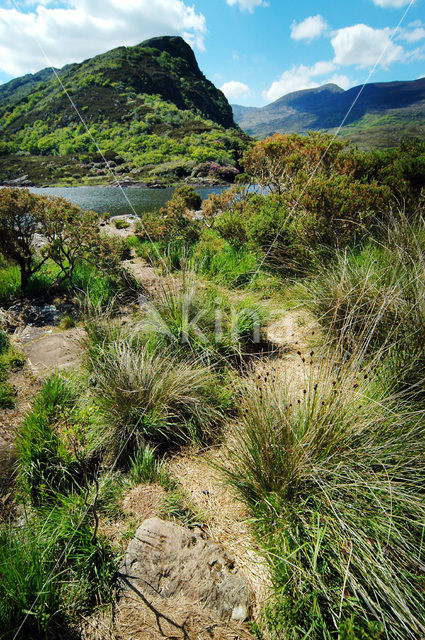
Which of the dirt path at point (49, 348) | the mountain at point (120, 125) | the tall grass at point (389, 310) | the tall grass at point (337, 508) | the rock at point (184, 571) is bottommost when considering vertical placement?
the rock at point (184, 571)

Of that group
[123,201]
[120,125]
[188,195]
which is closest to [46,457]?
[188,195]

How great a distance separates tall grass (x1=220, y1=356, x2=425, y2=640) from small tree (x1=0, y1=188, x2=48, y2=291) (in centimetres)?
497

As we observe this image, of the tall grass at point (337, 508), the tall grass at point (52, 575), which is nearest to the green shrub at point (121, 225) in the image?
the tall grass at point (337, 508)

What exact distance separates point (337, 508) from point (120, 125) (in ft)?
276

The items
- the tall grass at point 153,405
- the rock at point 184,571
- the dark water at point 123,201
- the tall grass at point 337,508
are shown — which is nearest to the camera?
the tall grass at point 337,508

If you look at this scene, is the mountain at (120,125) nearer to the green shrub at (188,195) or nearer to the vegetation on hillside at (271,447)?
the green shrub at (188,195)

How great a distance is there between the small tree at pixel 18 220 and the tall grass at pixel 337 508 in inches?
196

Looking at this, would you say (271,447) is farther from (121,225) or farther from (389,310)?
(121,225)

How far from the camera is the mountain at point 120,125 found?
52.0 m

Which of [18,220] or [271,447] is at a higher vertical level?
[18,220]

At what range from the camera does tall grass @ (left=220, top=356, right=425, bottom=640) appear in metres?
1.18

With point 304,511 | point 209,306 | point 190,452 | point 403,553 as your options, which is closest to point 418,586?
point 403,553

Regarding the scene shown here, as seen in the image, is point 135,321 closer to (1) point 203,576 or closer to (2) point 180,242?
(1) point 203,576

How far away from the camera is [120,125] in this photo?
68.2m
